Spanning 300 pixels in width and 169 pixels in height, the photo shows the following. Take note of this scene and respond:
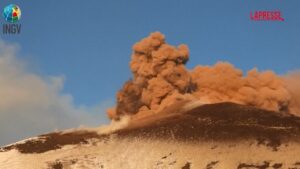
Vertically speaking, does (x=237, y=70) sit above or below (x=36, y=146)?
above

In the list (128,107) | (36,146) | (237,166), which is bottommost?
(237,166)

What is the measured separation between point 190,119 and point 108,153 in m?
8.87

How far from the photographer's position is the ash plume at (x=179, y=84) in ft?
222

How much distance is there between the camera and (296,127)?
2010 inches

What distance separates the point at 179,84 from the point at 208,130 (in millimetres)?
17262

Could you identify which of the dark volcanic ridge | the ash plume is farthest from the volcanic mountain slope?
the ash plume

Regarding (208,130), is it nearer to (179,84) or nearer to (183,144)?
(183,144)

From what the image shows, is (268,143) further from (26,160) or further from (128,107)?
(128,107)

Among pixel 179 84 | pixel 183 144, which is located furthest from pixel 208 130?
pixel 179 84

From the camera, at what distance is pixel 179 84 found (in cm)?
6775

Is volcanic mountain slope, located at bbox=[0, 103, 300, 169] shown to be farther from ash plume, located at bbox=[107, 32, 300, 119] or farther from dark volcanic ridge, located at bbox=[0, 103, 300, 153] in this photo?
ash plume, located at bbox=[107, 32, 300, 119]

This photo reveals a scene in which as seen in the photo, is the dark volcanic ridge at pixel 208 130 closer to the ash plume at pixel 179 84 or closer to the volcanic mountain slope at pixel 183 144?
the volcanic mountain slope at pixel 183 144

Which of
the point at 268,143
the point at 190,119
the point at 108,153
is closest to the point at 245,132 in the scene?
the point at 268,143

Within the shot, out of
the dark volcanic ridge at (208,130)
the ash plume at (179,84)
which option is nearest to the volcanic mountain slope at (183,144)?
the dark volcanic ridge at (208,130)
